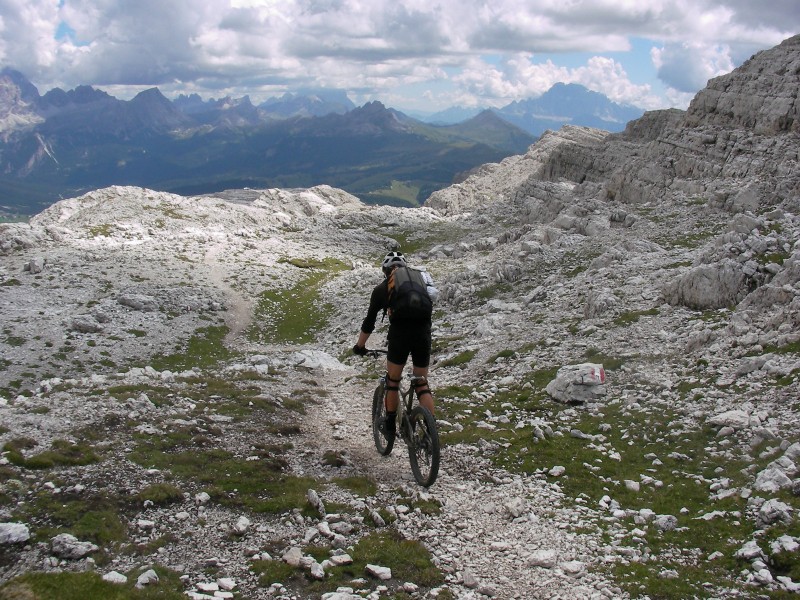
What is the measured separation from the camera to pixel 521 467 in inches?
539

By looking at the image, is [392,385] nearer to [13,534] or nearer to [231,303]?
[13,534]

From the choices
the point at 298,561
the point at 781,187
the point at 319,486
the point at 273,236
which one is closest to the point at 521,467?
the point at 319,486

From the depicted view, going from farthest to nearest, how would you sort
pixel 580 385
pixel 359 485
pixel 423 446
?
pixel 580 385
pixel 359 485
pixel 423 446

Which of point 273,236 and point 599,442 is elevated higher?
point 599,442

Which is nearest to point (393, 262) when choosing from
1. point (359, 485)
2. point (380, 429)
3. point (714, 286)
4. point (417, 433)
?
point (417, 433)

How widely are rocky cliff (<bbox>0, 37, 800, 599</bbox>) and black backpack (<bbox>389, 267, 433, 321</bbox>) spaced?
158 inches

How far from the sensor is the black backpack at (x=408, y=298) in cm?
1135

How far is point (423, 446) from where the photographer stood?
12070mm

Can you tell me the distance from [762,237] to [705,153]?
5248cm

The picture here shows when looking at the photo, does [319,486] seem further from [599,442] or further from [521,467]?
[599,442]

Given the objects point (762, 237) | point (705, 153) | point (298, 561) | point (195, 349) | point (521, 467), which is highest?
point (705, 153)

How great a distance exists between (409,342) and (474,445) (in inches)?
198

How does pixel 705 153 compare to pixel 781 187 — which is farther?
pixel 705 153

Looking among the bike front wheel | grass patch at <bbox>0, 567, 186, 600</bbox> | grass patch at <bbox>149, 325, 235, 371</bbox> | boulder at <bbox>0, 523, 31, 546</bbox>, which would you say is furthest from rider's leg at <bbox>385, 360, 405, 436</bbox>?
grass patch at <bbox>149, 325, 235, 371</bbox>
